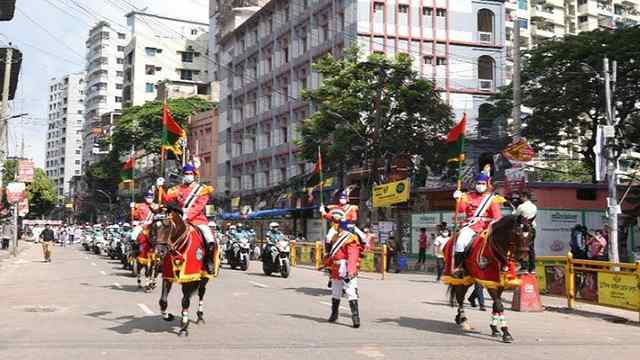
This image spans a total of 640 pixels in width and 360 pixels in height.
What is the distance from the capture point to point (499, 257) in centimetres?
1112

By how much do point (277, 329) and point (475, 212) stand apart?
3.78m

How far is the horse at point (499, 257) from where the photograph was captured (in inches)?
422

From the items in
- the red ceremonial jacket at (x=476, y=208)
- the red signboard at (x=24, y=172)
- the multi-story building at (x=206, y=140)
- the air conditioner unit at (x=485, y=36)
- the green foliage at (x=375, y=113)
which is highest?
the air conditioner unit at (x=485, y=36)

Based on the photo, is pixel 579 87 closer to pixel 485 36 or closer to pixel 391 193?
pixel 391 193

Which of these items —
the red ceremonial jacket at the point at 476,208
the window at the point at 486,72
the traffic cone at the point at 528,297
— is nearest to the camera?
the red ceremonial jacket at the point at 476,208

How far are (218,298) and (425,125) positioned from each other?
20082 mm

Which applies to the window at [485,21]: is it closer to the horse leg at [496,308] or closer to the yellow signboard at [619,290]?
the yellow signboard at [619,290]

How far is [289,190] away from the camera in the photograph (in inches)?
2090

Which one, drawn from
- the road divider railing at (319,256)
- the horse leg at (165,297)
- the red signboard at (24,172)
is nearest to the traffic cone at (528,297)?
the horse leg at (165,297)

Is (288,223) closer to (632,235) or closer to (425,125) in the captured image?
(425,125)

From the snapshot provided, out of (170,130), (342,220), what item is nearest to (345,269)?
(342,220)

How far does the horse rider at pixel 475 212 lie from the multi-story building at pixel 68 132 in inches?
5724

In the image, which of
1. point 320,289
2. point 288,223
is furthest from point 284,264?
point 288,223

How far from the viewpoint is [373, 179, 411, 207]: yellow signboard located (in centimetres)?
3026
